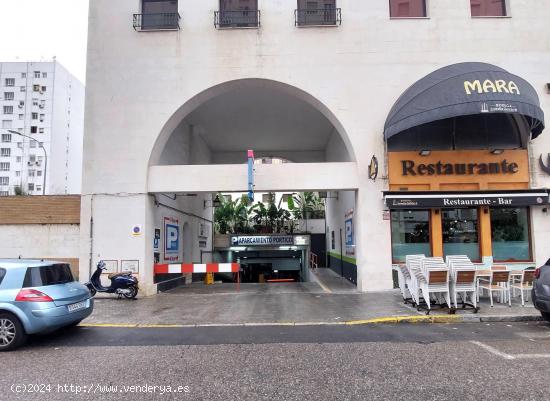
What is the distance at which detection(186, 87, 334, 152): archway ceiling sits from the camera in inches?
666

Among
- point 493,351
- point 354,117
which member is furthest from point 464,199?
point 493,351

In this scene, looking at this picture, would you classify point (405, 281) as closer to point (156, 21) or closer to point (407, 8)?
point (407, 8)

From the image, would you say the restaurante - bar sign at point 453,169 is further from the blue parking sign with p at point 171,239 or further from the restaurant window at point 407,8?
the blue parking sign with p at point 171,239

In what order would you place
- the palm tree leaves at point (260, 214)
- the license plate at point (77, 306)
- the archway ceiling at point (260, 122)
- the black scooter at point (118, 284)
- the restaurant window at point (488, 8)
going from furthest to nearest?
the palm tree leaves at point (260, 214) < the archway ceiling at point (260, 122) < the restaurant window at point (488, 8) < the black scooter at point (118, 284) < the license plate at point (77, 306)

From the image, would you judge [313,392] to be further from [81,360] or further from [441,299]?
[441,299]

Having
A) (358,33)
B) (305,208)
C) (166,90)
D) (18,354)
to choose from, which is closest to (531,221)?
(358,33)

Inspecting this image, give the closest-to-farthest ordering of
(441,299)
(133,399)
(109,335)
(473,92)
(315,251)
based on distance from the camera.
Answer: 1. (133,399)
2. (109,335)
3. (441,299)
4. (473,92)
5. (315,251)

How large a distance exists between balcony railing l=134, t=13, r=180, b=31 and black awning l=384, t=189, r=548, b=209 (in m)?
9.18

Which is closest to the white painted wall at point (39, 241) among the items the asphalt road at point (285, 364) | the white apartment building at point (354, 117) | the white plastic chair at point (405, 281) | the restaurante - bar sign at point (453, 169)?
the white apartment building at point (354, 117)

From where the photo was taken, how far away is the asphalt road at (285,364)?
4551mm

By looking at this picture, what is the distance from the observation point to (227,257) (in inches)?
1318

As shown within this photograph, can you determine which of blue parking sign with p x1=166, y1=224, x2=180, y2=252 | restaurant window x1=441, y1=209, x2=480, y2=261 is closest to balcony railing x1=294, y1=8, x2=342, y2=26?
restaurant window x1=441, y1=209, x2=480, y2=261

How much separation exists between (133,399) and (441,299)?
7.60 m

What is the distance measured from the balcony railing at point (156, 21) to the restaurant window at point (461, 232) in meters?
11.0
